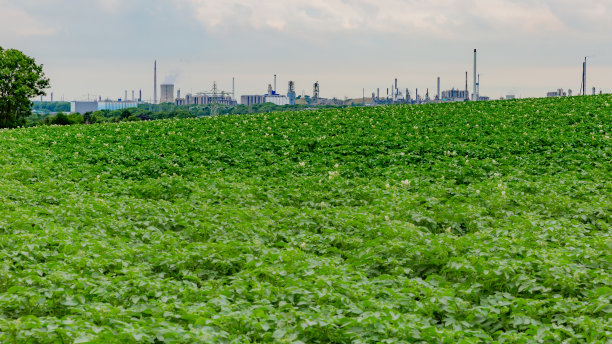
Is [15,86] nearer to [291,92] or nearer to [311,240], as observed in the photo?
[311,240]

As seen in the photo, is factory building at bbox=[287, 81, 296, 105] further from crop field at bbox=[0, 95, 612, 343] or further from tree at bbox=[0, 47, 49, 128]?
crop field at bbox=[0, 95, 612, 343]

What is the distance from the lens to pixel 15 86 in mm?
59562

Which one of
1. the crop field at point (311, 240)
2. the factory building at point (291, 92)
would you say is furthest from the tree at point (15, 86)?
the factory building at point (291, 92)

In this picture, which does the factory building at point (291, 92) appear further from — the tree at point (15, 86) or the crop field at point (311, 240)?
the crop field at point (311, 240)

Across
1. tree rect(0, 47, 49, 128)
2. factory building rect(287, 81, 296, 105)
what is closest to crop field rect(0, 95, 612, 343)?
tree rect(0, 47, 49, 128)

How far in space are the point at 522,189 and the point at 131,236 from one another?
1033cm

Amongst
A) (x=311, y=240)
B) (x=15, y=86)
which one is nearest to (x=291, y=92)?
(x=15, y=86)

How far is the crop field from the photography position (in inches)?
233

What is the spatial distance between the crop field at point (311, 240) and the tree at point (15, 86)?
140 ft

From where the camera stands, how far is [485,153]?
19438 mm

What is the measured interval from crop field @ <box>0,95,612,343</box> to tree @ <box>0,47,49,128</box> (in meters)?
42.5

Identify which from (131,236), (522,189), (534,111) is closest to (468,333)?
(131,236)

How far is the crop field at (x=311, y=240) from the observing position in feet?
19.4

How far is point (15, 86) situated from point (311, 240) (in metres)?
61.0
